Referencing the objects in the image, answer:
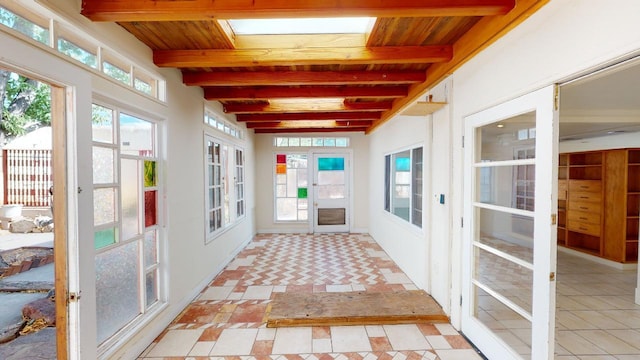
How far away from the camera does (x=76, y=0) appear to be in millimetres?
1696

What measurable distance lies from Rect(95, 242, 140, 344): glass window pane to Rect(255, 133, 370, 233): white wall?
183 inches

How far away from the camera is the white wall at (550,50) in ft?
4.03

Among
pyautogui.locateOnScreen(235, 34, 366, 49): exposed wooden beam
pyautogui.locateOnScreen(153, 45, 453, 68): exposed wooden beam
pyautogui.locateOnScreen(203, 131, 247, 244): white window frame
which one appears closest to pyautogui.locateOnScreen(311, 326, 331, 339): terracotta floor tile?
pyautogui.locateOnScreen(203, 131, 247, 244): white window frame

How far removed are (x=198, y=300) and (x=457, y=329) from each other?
284 centimetres

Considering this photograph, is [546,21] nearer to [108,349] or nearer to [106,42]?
[106,42]

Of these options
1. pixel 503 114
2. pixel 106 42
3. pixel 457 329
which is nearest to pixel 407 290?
pixel 457 329

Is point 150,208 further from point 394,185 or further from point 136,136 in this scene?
point 394,185

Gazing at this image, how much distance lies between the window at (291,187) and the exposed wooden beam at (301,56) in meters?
4.59

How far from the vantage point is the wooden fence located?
764 centimetres

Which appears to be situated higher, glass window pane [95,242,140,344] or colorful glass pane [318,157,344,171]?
colorful glass pane [318,157,344,171]

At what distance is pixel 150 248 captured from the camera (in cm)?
260

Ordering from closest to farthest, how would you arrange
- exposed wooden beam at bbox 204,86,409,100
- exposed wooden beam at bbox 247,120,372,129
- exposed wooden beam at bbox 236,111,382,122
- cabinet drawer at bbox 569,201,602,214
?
exposed wooden beam at bbox 204,86,409,100 → cabinet drawer at bbox 569,201,602,214 → exposed wooden beam at bbox 236,111,382,122 → exposed wooden beam at bbox 247,120,372,129

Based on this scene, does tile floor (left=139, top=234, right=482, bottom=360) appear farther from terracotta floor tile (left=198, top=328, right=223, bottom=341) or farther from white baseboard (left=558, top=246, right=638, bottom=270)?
white baseboard (left=558, top=246, right=638, bottom=270)

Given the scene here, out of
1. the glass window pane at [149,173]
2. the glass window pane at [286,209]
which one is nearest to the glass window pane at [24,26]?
the glass window pane at [149,173]
